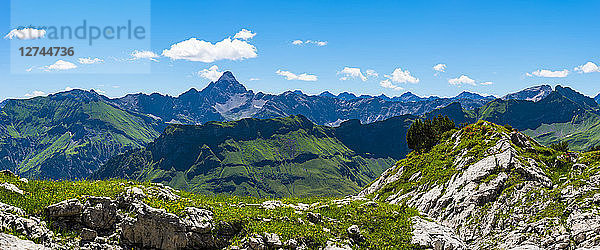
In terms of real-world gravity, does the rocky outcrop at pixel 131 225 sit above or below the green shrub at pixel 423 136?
below

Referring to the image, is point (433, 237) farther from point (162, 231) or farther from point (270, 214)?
point (162, 231)

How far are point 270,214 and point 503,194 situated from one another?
23.5 m

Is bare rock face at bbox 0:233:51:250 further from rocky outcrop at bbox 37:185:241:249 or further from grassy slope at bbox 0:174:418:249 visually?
rocky outcrop at bbox 37:185:241:249

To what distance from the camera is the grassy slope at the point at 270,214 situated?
20.0m

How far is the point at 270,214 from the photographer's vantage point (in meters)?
24.4

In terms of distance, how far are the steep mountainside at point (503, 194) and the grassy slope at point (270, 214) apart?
248 centimetres

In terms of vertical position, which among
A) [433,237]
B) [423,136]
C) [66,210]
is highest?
[423,136]

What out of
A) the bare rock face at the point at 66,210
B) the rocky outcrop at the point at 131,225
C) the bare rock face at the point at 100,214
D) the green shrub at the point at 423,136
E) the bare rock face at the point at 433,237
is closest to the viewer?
the bare rock face at the point at 66,210

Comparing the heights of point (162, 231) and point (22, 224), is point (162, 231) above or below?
below

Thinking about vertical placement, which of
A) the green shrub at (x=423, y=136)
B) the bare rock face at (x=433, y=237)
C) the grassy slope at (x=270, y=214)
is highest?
the green shrub at (x=423, y=136)

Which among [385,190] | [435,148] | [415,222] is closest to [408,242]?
[415,222]

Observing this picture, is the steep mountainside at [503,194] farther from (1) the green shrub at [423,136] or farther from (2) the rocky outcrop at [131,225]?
(2) the rocky outcrop at [131,225]

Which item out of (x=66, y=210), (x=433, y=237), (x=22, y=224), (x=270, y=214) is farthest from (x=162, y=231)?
(x=433, y=237)

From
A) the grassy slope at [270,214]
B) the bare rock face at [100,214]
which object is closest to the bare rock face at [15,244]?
the grassy slope at [270,214]
